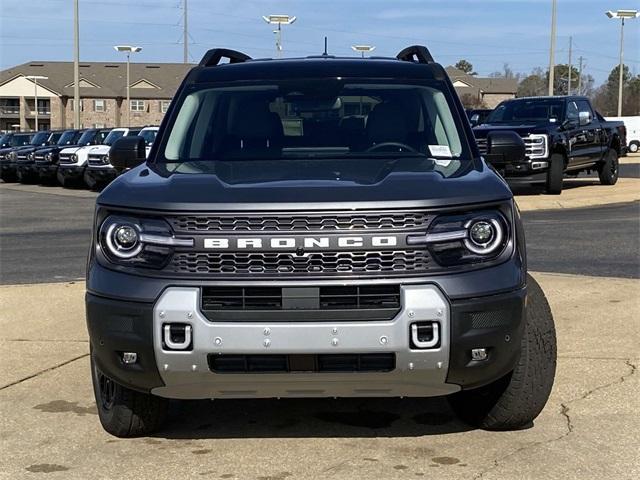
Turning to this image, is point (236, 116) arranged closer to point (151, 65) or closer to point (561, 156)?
point (561, 156)

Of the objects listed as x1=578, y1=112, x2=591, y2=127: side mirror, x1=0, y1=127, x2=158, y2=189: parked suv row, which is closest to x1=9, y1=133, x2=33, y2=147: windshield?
x1=0, y1=127, x2=158, y2=189: parked suv row

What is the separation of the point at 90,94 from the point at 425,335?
3567 inches

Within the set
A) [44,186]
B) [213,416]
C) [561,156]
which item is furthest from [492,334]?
[44,186]

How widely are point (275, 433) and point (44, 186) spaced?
86.6ft

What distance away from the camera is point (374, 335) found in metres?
3.89

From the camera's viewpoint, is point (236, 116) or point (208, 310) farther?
point (236, 116)

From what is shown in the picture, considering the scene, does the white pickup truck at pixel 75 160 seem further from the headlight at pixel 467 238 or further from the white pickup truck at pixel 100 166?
the headlight at pixel 467 238

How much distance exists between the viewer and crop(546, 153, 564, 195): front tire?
1856cm

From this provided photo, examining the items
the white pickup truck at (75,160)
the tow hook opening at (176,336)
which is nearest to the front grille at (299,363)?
the tow hook opening at (176,336)

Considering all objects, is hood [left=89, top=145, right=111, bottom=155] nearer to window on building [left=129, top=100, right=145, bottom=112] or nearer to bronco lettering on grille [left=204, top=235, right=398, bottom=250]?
bronco lettering on grille [left=204, top=235, right=398, bottom=250]

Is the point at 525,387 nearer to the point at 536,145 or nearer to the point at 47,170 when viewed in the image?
the point at 536,145

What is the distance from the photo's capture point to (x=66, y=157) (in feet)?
89.3

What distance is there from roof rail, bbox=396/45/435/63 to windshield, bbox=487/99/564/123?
1297 centimetres

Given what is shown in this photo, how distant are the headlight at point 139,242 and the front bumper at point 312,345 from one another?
177 millimetres
